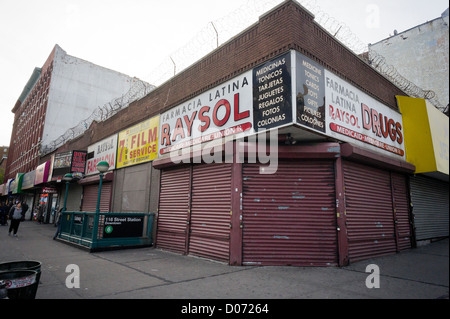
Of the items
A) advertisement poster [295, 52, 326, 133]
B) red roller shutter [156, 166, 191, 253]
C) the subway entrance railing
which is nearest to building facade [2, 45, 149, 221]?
the subway entrance railing

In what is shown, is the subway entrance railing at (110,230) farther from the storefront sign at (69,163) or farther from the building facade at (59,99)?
the building facade at (59,99)

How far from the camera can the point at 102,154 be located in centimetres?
1644

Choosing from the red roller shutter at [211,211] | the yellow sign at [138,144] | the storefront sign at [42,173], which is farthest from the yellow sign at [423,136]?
the storefront sign at [42,173]

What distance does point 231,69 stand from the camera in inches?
345

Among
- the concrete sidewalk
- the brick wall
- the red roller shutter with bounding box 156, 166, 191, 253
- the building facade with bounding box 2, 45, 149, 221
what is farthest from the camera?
the building facade with bounding box 2, 45, 149, 221

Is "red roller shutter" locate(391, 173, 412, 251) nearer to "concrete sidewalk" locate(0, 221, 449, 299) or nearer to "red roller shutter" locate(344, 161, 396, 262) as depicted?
"red roller shutter" locate(344, 161, 396, 262)

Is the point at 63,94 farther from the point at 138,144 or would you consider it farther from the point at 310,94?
the point at 310,94

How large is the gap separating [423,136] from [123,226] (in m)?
12.6

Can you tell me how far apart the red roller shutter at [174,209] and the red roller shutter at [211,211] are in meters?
0.44

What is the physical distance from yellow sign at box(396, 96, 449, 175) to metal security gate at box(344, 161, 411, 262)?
105 cm

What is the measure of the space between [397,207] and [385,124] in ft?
10.8

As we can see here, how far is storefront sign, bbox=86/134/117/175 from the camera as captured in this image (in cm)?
1516

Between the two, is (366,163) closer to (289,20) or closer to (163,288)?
(289,20)

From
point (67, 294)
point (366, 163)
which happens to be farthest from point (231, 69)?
point (67, 294)
